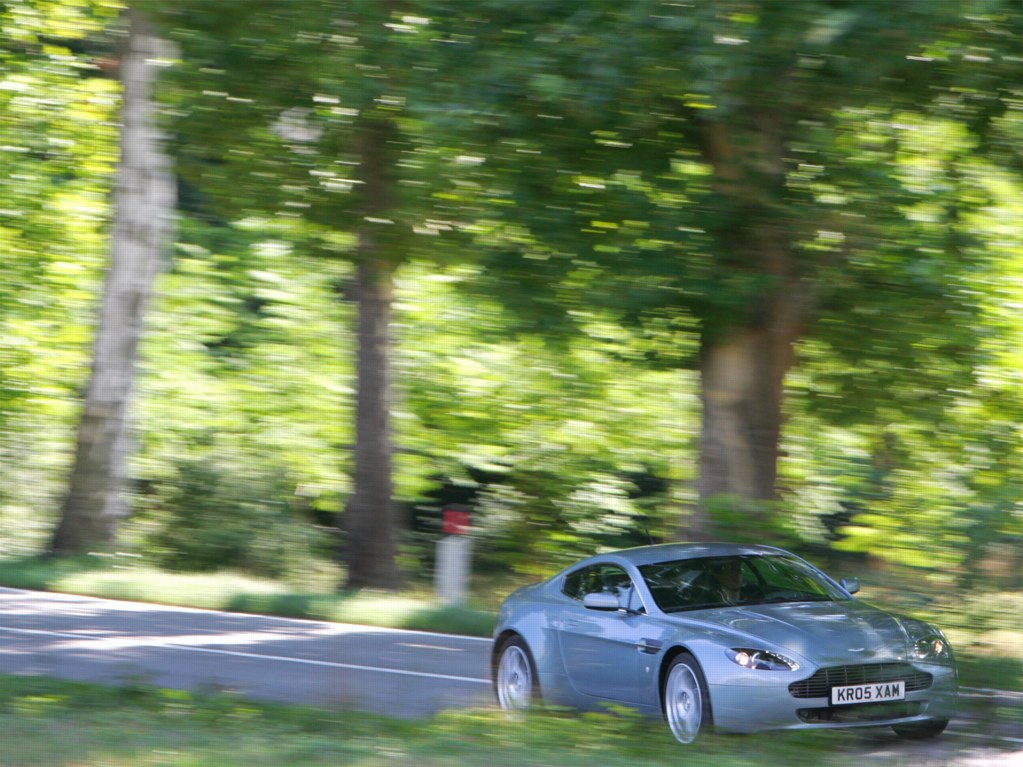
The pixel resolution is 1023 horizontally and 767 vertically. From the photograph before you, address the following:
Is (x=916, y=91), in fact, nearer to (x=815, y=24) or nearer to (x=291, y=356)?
(x=815, y=24)

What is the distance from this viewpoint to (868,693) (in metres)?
8.20

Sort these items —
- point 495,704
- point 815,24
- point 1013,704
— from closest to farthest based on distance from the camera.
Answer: point 1013,704 → point 815,24 → point 495,704

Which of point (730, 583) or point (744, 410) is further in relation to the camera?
point (744, 410)

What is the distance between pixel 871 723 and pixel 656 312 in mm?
4205

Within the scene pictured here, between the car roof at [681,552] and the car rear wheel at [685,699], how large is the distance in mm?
1167

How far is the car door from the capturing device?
902 cm

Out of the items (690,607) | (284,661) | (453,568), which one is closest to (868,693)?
(690,607)

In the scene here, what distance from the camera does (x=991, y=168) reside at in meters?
12.9

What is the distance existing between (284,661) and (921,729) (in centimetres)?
644

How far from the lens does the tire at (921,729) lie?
828 centimetres

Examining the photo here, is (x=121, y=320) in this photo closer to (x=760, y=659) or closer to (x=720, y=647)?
(x=720, y=647)

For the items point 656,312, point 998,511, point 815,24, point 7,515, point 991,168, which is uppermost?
point 815,24

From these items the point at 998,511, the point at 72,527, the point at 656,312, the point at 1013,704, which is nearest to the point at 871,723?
the point at 1013,704

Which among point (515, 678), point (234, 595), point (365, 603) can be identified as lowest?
point (234, 595)
